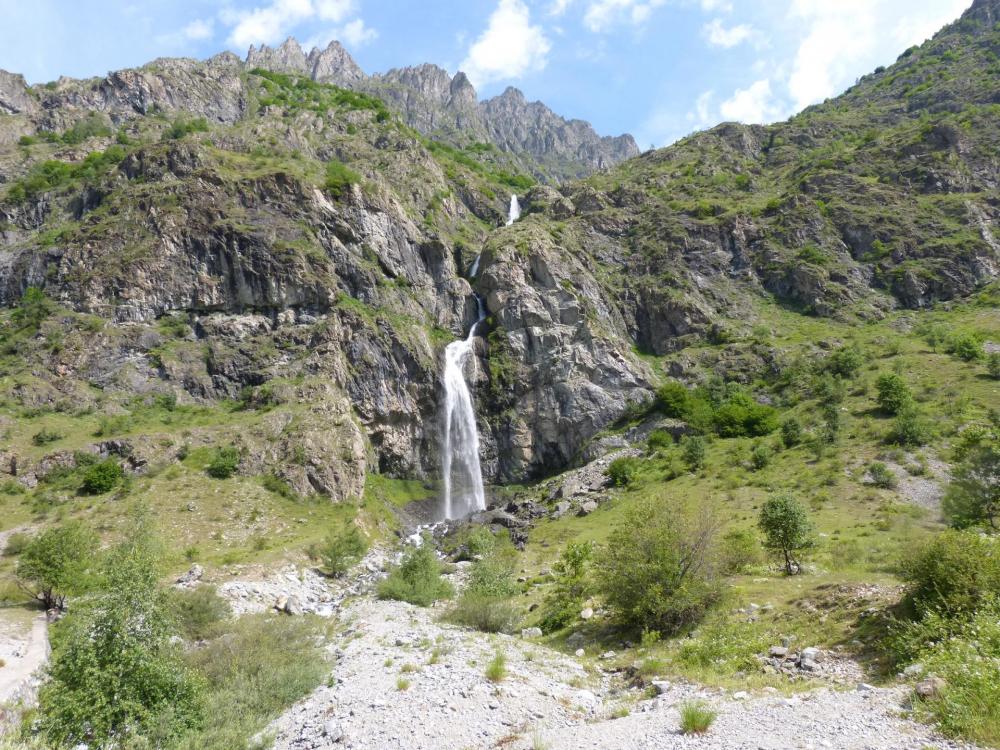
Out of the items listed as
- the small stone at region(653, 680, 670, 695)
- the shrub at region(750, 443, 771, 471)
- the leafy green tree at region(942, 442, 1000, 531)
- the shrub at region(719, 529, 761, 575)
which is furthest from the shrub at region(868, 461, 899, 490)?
the small stone at region(653, 680, 670, 695)

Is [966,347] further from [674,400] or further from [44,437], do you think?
[44,437]

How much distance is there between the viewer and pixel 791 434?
2063 inches

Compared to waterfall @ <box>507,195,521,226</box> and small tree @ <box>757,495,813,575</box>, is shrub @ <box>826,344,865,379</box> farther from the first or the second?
waterfall @ <box>507,195,521,226</box>

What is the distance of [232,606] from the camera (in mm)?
23656

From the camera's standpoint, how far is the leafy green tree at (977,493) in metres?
24.1

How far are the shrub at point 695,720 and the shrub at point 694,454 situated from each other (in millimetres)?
45421

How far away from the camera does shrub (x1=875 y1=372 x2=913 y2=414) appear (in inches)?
1971

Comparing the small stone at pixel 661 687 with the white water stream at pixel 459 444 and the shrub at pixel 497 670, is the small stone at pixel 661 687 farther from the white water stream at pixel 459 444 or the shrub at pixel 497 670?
the white water stream at pixel 459 444

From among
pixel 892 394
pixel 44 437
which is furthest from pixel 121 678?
pixel 892 394

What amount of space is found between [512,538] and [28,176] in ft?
292

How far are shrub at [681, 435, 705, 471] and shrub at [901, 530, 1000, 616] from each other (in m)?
40.7

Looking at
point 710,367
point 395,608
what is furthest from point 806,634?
point 710,367

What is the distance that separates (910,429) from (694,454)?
18.3m

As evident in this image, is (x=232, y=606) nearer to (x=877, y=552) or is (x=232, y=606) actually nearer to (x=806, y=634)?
(x=806, y=634)
